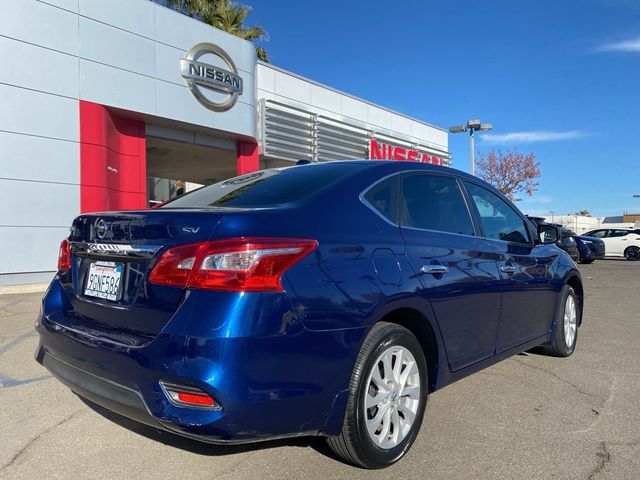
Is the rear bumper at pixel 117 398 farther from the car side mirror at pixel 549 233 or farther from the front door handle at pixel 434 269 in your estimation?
the car side mirror at pixel 549 233

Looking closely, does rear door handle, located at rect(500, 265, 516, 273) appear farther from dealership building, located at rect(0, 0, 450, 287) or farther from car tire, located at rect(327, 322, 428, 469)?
dealership building, located at rect(0, 0, 450, 287)

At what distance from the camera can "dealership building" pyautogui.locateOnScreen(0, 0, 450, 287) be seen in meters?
10.3

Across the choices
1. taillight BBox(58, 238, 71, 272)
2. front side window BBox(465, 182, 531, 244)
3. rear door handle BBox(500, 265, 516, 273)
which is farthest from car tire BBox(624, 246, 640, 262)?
taillight BBox(58, 238, 71, 272)

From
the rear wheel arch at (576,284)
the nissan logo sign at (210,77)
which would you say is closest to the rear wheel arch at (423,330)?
the rear wheel arch at (576,284)

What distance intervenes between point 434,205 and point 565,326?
247 cm

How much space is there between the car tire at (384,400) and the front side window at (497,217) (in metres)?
1.46

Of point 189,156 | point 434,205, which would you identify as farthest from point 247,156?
point 434,205

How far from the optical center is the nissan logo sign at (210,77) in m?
13.0

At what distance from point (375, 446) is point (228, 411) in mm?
956

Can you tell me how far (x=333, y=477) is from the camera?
2688mm

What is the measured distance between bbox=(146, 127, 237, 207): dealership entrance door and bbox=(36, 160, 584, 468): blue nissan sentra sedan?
441 inches

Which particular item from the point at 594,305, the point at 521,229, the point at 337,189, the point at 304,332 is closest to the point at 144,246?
the point at 304,332

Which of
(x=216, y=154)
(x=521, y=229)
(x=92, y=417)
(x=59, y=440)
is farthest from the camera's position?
(x=216, y=154)

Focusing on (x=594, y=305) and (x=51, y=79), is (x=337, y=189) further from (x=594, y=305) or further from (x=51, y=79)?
(x=51, y=79)
